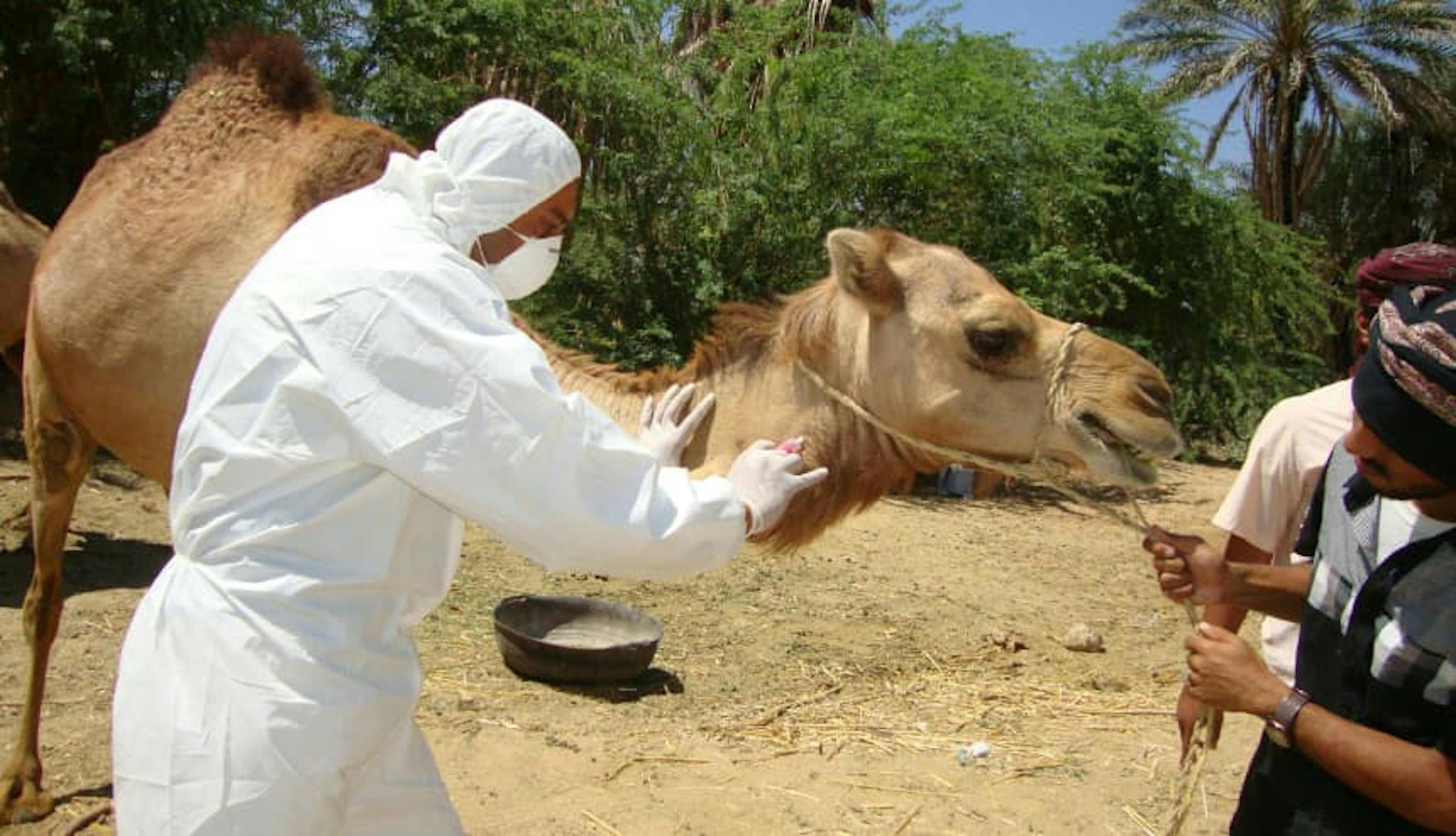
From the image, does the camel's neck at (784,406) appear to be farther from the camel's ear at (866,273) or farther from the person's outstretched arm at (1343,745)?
the person's outstretched arm at (1343,745)

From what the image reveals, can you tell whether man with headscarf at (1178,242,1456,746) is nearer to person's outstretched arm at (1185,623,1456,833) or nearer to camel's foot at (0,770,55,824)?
person's outstretched arm at (1185,623,1456,833)

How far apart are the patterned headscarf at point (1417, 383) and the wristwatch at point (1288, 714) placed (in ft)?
1.51

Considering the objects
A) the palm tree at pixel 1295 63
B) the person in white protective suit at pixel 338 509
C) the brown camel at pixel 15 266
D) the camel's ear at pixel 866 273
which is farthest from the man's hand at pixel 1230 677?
the palm tree at pixel 1295 63

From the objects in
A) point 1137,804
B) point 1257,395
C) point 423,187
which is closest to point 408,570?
point 423,187

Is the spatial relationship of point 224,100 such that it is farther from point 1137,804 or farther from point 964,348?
point 1137,804

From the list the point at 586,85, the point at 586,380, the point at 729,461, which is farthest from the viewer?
the point at 586,85

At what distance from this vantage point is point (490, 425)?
1.88 metres

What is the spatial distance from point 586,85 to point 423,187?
1114 centimetres

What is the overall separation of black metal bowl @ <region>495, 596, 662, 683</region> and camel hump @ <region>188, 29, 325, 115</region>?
274 cm

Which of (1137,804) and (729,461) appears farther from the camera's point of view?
(1137,804)

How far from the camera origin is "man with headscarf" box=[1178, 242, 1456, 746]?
10.5 feet

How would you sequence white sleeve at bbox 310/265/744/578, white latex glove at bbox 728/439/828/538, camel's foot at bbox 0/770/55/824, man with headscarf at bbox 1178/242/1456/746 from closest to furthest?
1. white sleeve at bbox 310/265/744/578
2. white latex glove at bbox 728/439/828/538
3. man with headscarf at bbox 1178/242/1456/746
4. camel's foot at bbox 0/770/55/824

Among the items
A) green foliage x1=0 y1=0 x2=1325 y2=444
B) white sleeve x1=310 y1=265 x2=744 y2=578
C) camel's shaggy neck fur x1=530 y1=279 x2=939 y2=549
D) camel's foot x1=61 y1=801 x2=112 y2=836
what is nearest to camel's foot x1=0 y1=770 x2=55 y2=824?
camel's foot x1=61 y1=801 x2=112 y2=836

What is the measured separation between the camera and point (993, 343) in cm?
327
